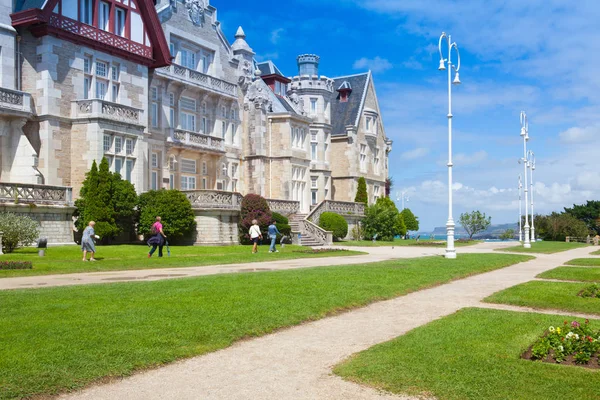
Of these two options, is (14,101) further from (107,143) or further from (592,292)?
(592,292)

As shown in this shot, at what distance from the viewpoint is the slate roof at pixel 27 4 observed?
97.1ft

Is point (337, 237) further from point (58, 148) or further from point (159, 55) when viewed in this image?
point (58, 148)

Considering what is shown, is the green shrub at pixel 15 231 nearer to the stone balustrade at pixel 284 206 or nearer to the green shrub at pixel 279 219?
the green shrub at pixel 279 219

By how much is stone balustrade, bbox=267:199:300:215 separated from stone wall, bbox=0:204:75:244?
15.5 meters

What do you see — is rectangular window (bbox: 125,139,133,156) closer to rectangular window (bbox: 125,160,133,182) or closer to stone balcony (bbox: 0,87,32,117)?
rectangular window (bbox: 125,160,133,182)

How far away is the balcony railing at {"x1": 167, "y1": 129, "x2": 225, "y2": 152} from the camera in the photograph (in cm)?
3906

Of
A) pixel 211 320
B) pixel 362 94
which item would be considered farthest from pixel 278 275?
pixel 362 94

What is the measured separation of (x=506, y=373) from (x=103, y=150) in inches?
1083

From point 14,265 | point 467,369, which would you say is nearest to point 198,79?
point 14,265

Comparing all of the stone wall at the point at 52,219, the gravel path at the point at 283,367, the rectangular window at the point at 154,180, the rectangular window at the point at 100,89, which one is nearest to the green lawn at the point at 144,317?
the gravel path at the point at 283,367

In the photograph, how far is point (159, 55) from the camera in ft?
120

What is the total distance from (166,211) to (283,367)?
25542 millimetres

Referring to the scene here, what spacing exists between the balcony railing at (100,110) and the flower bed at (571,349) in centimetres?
2715

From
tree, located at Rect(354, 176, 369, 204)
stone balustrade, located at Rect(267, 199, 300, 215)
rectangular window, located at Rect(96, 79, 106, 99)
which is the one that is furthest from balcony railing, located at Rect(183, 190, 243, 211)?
tree, located at Rect(354, 176, 369, 204)
